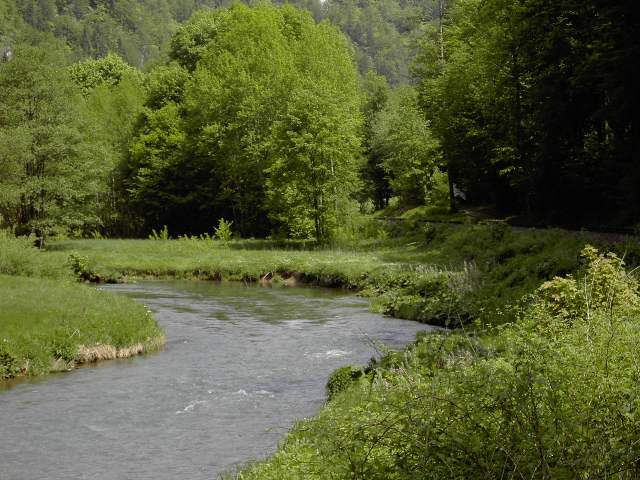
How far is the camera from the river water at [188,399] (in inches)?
592

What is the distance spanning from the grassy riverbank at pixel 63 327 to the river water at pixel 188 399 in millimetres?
869

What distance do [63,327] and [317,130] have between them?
35.4 m

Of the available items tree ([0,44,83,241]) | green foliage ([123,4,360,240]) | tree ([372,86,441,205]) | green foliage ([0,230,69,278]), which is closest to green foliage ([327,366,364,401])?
green foliage ([0,230,69,278])

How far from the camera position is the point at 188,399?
1942 centimetres

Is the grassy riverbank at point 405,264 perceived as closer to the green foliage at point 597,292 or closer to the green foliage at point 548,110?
the green foliage at point 597,292

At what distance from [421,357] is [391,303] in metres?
15.9

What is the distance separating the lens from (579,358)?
10.2m

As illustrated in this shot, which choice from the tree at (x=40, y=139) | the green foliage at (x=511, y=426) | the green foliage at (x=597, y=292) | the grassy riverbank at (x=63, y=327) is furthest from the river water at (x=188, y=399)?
the tree at (x=40, y=139)

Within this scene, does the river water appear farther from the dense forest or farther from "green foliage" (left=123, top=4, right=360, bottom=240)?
"green foliage" (left=123, top=4, right=360, bottom=240)

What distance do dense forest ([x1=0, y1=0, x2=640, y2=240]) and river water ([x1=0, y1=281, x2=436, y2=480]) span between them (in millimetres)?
16055

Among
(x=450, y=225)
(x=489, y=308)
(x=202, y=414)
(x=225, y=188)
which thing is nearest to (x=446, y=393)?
(x=202, y=414)

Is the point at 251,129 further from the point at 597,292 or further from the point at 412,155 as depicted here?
the point at 597,292

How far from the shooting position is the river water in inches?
592

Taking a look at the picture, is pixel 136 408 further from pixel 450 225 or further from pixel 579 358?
pixel 450 225
